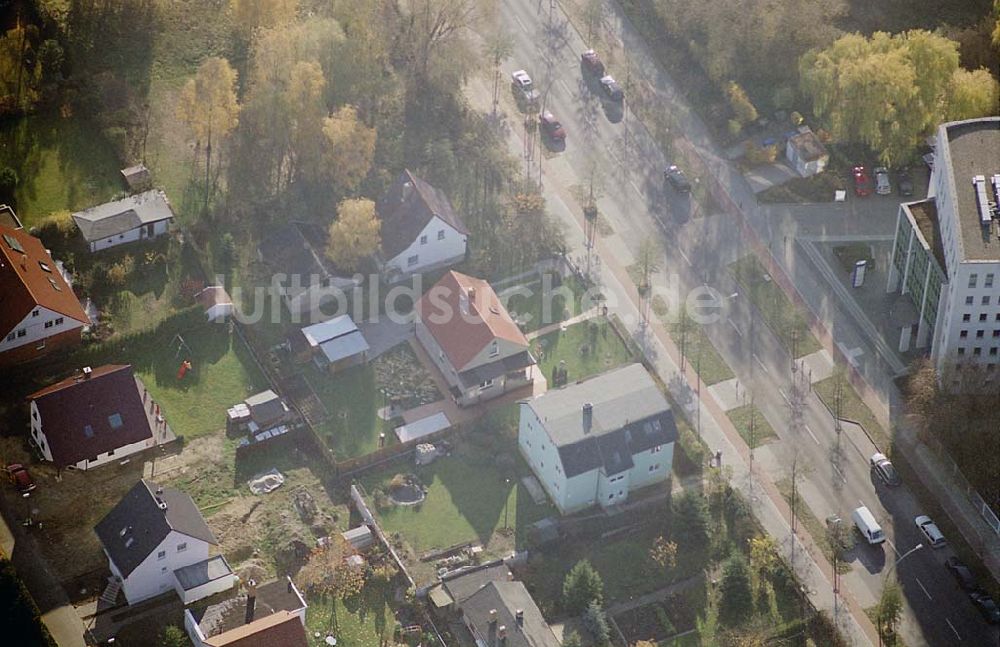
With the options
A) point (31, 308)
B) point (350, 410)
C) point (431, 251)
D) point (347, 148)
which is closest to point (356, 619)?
point (350, 410)

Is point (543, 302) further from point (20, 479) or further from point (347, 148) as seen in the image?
point (20, 479)

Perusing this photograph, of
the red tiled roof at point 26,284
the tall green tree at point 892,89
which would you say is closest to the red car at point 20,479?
the red tiled roof at point 26,284

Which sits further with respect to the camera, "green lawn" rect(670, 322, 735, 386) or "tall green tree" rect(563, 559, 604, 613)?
"green lawn" rect(670, 322, 735, 386)

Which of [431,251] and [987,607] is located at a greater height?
[431,251]

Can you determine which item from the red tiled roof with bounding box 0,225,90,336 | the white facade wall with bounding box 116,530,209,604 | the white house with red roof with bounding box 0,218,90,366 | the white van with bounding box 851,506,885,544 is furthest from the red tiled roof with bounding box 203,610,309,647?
the white van with bounding box 851,506,885,544

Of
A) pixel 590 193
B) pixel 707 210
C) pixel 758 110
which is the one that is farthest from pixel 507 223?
pixel 758 110

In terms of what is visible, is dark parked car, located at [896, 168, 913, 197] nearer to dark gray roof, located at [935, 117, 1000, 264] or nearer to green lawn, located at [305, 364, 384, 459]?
dark gray roof, located at [935, 117, 1000, 264]
